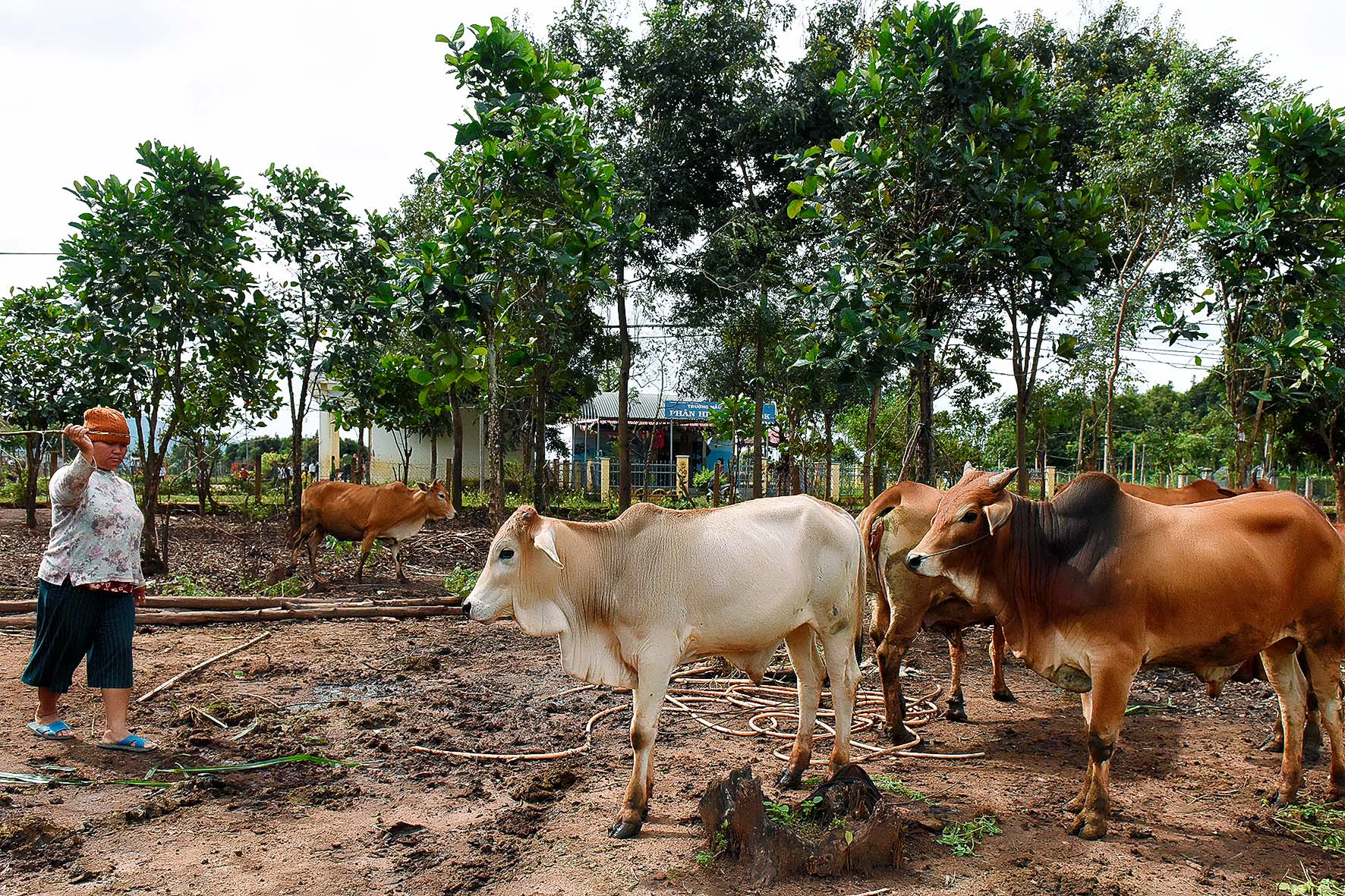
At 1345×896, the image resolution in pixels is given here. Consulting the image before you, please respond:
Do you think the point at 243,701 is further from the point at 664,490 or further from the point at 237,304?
the point at 664,490

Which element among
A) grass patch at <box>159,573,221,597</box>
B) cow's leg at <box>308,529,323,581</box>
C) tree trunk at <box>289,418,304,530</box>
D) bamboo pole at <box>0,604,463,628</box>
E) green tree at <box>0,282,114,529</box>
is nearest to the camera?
bamboo pole at <box>0,604,463,628</box>

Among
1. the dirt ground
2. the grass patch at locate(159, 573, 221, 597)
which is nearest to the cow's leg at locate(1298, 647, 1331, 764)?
the dirt ground

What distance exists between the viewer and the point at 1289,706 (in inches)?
204

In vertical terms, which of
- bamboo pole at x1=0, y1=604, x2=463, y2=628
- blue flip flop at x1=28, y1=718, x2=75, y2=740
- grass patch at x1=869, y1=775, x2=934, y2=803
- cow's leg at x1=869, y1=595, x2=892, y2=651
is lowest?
grass patch at x1=869, y1=775, x2=934, y2=803

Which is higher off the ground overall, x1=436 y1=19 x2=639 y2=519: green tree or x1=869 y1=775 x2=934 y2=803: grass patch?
x1=436 y1=19 x2=639 y2=519: green tree

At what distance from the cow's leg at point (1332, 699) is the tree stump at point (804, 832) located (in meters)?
2.56

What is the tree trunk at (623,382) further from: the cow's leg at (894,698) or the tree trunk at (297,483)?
the cow's leg at (894,698)

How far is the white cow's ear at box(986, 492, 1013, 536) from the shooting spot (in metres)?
5.01

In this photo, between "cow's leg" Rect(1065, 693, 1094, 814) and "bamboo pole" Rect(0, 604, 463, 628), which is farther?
"bamboo pole" Rect(0, 604, 463, 628)

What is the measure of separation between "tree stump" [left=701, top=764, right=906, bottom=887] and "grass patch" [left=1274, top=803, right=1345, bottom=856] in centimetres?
202

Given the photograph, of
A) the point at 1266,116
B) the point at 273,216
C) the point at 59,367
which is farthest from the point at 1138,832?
the point at 59,367

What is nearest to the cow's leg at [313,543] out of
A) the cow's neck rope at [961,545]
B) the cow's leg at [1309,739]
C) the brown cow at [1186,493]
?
the cow's neck rope at [961,545]

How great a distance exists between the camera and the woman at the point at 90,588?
5543 millimetres

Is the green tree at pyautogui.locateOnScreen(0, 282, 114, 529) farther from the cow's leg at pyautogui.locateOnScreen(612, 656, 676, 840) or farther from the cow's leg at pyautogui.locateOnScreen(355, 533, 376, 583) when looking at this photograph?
the cow's leg at pyautogui.locateOnScreen(612, 656, 676, 840)
